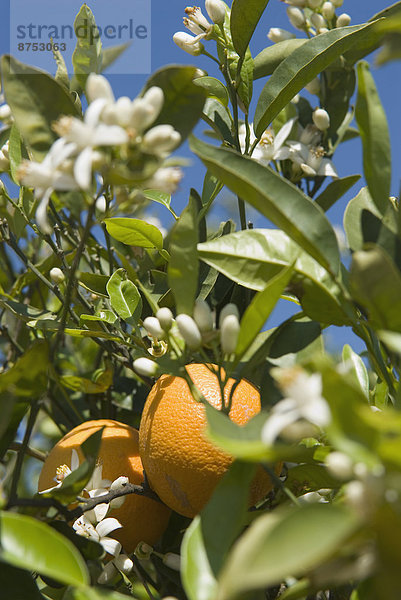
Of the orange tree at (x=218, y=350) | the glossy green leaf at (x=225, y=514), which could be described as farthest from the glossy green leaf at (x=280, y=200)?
the glossy green leaf at (x=225, y=514)

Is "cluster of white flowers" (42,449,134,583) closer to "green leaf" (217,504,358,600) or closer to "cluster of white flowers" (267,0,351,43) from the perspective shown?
"green leaf" (217,504,358,600)

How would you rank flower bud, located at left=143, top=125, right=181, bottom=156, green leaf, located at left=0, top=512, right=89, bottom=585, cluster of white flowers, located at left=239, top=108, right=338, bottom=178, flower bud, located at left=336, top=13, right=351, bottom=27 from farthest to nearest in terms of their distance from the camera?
flower bud, located at left=336, top=13, right=351, bottom=27
cluster of white flowers, located at left=239, top=108, right=338, bottom=178
flower bud, located at left=143, top=125, right=181, bottom=156
green leaf, located at left=0, top=512, right=89, bottom=585

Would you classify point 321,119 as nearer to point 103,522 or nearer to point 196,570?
point 103,522

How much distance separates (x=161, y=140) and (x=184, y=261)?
125 millimetres

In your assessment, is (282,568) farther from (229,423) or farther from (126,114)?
(126,114)

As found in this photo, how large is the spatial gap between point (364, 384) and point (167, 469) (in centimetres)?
35

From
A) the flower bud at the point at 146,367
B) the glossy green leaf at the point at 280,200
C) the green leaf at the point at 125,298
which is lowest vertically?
the green leaf at the point at 125,298

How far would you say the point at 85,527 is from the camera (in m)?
0.87

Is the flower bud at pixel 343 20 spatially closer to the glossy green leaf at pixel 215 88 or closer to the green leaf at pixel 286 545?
the glossy green leaf at pixel 215 88

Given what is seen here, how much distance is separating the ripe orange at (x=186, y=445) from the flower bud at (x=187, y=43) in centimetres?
56

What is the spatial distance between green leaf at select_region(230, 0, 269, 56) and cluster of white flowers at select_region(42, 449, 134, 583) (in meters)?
0.64

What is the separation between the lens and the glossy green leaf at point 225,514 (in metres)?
0.57

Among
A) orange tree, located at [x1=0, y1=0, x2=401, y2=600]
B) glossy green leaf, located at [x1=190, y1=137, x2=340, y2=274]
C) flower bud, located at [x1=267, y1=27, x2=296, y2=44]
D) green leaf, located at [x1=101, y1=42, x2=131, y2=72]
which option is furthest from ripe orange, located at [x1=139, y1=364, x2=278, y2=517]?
flower bud, located at [x1=267, y1=27, x2=296, y2=44]

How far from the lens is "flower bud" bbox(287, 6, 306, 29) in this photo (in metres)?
1.43
